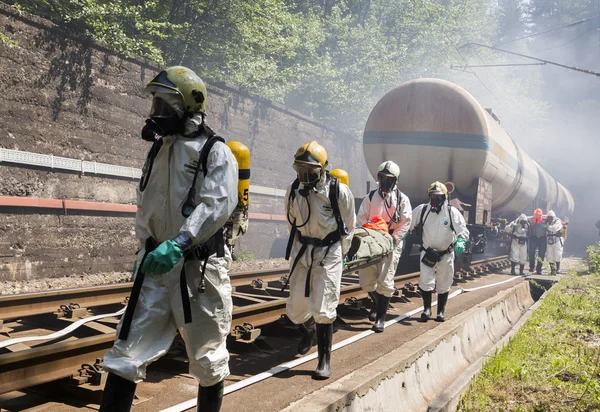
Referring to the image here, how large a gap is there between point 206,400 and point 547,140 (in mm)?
52698

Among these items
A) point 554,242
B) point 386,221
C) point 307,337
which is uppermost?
point 386,221

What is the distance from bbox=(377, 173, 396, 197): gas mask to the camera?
8.01 meters

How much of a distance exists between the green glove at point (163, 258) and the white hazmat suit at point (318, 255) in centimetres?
259

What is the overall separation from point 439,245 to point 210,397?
228 inches

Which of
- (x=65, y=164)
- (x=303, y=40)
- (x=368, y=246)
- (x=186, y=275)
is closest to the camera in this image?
(x=186, y=275)

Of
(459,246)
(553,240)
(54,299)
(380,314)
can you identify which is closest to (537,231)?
(553,240)

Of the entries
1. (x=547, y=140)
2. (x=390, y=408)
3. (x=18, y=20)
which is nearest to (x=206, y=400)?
(x=390, y=408)

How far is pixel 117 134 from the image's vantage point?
13336 mm

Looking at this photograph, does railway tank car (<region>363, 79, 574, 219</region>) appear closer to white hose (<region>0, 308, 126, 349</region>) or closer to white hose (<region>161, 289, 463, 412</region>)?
white hose (<region>161, 289, 463, 412</region>)

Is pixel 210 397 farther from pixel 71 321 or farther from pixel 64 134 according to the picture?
pixel 64 134

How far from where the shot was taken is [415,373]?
564 centimetres

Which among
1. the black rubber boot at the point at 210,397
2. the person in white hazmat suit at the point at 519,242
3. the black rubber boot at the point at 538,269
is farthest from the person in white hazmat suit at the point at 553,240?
the black rubber boot at the point at 210,397

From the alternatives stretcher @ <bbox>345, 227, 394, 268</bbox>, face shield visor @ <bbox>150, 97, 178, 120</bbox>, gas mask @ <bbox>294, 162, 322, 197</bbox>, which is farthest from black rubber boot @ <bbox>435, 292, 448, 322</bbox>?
face shield visor @ <bbox>150, 97, 178, 120</bbox>

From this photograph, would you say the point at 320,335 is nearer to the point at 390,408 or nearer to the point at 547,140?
the point at 390,408
